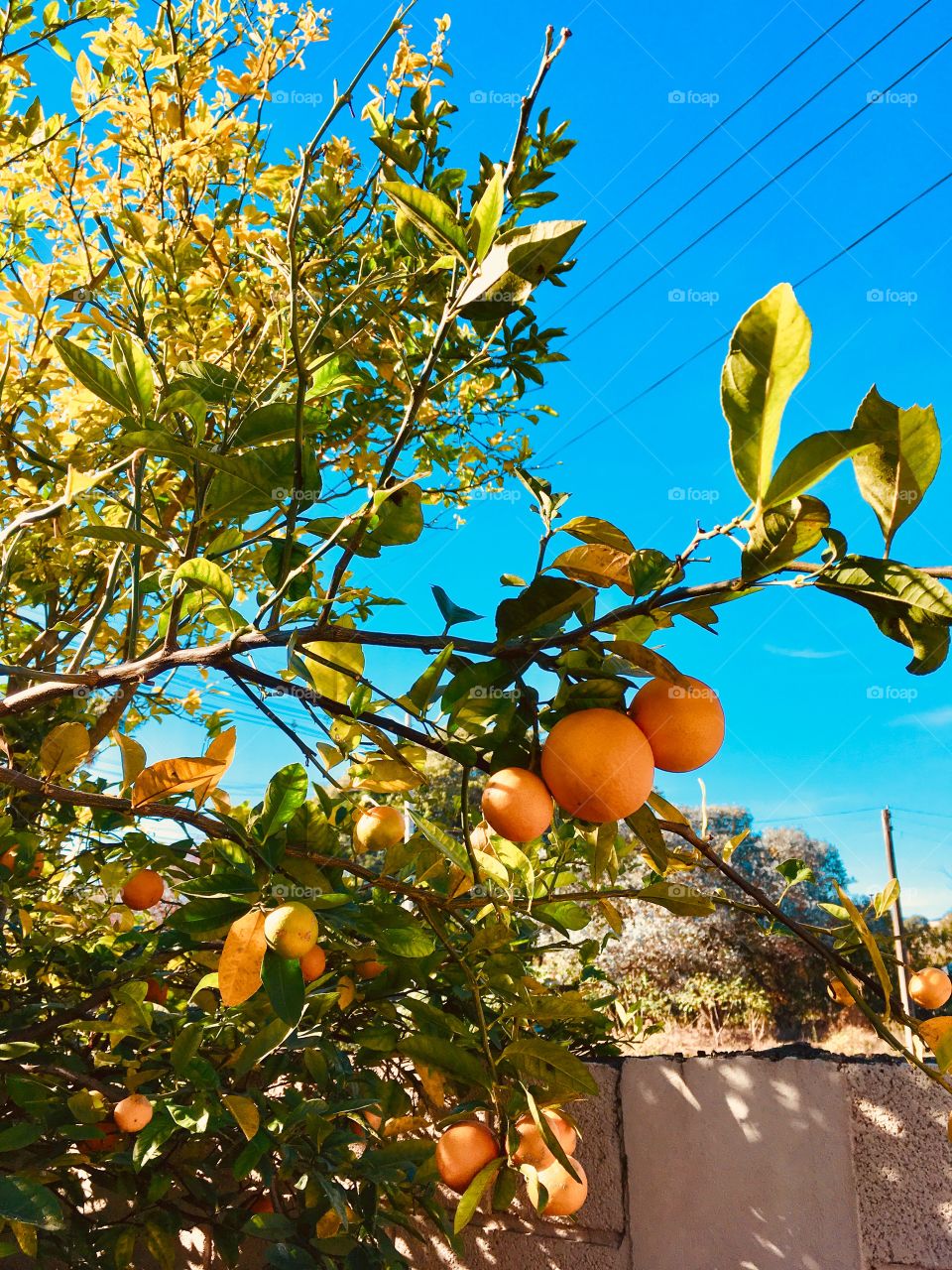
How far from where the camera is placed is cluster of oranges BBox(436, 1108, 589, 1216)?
0.74m

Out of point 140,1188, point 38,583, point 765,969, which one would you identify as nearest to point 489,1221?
point 140,1188

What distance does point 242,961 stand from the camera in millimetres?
634

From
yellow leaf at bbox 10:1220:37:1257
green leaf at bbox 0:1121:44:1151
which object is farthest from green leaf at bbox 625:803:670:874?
yellow leaf at bbox 10:1220:37:1257

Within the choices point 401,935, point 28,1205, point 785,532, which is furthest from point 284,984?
point 785,532

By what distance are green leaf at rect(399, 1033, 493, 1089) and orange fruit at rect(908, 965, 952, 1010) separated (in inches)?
18.6

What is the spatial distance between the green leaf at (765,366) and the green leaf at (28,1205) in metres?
0.82

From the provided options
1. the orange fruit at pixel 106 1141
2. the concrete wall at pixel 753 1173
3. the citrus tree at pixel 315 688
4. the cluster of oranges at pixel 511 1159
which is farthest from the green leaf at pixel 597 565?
the orange fruit at pixel 106 1141

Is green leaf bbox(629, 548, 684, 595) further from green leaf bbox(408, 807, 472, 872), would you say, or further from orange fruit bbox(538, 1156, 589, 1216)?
orange fruit bbox(538, 1156, 589, 1216)

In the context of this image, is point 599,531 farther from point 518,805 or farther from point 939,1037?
point 939,1037

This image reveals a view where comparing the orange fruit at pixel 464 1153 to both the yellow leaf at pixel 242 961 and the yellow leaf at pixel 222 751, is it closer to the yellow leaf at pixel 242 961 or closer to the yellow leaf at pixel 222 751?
the yellow leaf at pixel 242 961

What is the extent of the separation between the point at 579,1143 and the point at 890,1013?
792 mm

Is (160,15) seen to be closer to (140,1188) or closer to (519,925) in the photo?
(519,925)

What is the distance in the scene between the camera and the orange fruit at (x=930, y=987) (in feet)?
3.03

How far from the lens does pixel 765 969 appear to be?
9273 mm
